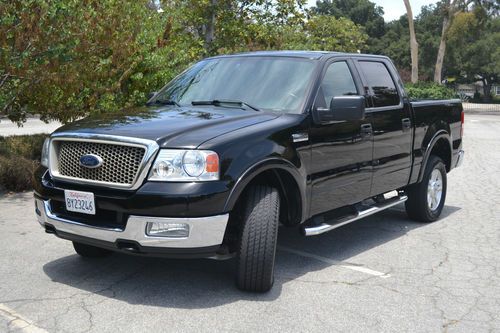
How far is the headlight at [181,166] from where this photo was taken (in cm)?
429

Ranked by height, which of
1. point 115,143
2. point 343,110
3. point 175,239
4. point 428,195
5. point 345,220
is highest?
point 343,110

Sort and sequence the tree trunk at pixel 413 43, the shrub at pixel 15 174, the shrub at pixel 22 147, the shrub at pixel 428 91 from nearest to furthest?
the shrub at pixel 15 174, the shrub at pixel 22 147, the shrub at pixel 428 91, the tree trunk at pixel 413 43

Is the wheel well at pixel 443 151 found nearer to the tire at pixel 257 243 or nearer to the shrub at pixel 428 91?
the tire at pixel 257 243

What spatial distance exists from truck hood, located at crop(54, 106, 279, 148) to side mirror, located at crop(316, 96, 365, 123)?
0.46 meters

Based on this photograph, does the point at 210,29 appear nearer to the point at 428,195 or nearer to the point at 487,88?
the point at 428,195

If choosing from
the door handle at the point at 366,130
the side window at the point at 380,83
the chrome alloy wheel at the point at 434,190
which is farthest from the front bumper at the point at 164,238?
the chrome alloy wheel at the point at 434,190

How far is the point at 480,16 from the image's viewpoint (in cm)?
4006

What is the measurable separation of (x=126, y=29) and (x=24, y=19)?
2.55 metres

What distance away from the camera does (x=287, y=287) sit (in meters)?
4.95

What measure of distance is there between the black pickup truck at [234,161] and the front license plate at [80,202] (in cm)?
1

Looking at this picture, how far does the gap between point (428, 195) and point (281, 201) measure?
9.67 feet

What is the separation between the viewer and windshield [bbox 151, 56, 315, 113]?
5.40 metres

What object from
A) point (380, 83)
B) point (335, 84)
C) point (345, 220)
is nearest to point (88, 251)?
point (345, 220)

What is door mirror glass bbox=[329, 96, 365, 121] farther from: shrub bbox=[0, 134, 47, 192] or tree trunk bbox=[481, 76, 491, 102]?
tree trunk bbox=[481, 76, 491, 102]
